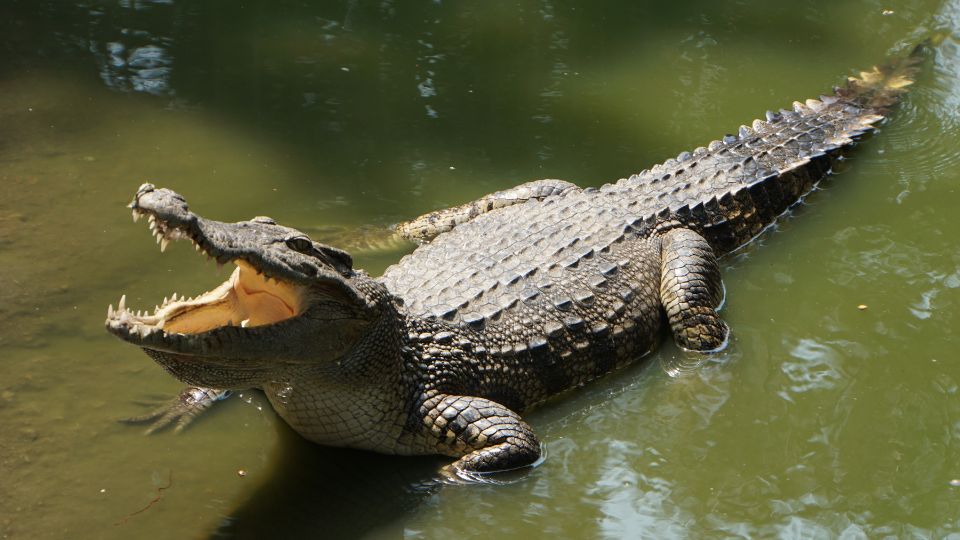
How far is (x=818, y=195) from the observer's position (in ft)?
21.5

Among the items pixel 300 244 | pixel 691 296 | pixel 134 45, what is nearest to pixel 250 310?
pixel 300 244

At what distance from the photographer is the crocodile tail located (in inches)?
286

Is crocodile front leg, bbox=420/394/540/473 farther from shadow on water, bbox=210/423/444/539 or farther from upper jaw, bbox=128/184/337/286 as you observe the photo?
upper jaw, bbox=128/184/337/286

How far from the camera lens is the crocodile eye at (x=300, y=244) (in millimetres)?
4133

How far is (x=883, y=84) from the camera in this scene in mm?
7547

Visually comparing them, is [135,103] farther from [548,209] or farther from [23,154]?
[548,209]

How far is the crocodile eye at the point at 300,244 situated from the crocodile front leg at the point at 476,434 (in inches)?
34.4

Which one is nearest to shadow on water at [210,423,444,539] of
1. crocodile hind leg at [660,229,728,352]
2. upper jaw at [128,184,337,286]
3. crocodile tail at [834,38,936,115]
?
upper jaw at [128,184,337,286]

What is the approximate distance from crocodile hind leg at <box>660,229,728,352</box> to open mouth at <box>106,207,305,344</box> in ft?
6.76

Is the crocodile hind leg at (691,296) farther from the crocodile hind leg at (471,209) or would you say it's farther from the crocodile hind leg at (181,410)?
the crocodile hind leg at (181,410)

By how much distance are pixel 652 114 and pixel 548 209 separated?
2.17m

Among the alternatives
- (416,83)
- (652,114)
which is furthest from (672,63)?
(416,83)

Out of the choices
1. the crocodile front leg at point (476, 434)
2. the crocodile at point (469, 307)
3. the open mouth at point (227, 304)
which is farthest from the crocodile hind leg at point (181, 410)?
the crocodile front leg at point (476, 434)

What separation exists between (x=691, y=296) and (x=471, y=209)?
1.44m
